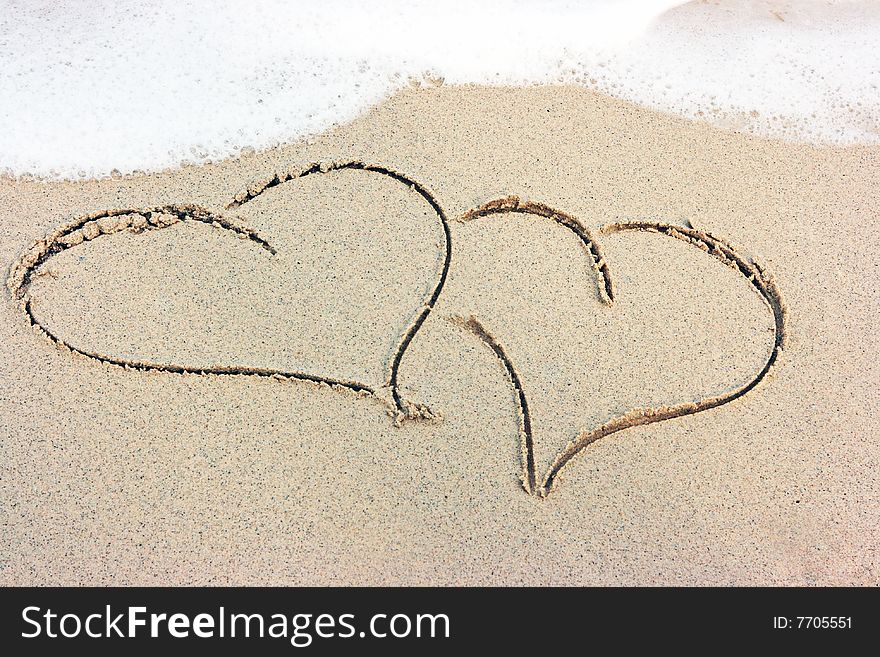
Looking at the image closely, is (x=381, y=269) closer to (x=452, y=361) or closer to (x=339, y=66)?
(x=452, y=361)

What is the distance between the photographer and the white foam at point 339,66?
2.55 meters

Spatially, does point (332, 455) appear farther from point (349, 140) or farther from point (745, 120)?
point (745, 120)

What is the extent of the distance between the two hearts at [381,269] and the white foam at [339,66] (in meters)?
0.24

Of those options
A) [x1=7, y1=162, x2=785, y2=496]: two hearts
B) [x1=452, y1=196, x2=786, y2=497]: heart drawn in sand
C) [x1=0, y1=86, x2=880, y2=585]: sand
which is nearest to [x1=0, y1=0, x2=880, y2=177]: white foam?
[x1=0, y1=86, x2=880, y2=585]: sand

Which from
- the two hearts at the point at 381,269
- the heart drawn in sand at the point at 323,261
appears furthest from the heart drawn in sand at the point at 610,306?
the heart drawn in sand at the point at 323,261

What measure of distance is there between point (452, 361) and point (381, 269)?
14.8 inches

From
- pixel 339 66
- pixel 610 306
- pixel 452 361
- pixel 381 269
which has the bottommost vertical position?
pixel 452 361

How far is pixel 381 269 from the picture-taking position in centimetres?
229

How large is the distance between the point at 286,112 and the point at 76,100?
73 cm

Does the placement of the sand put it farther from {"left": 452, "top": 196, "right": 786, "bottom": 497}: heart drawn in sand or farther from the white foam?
the white foam

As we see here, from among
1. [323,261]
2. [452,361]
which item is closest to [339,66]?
[323,261]

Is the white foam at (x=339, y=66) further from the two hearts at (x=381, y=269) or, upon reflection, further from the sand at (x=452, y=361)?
the two hearts at (x=381, y=269)

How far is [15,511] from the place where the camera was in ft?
6.29

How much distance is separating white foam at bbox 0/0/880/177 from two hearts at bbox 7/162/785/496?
24cm
